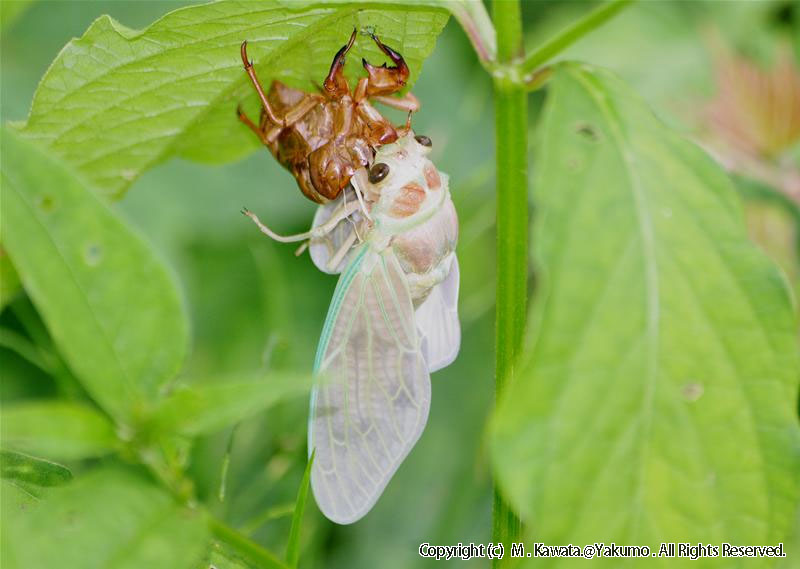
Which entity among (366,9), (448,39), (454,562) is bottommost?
(454,562)

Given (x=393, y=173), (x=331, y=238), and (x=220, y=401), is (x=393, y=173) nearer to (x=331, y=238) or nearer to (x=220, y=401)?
(x=331, y=238)

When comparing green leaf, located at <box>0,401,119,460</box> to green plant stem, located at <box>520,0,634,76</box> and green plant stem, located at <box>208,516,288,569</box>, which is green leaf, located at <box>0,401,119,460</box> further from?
green plant stem, located at <box>520,0,634,76</box>

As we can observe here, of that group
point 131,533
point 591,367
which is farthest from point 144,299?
point 591,367

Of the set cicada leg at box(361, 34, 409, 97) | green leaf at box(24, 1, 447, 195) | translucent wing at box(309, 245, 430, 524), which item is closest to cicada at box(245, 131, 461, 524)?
translucent wing at box(309, 245, 430, 524)

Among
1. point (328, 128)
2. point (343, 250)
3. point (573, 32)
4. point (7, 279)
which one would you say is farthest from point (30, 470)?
point (573, 32)

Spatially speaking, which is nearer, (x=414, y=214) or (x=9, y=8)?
(x=9, y=8)

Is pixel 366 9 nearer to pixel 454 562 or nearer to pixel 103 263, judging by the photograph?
pixel 103 263

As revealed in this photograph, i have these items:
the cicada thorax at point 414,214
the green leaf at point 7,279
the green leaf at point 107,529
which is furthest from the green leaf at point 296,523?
the green leaf at point 7,279
